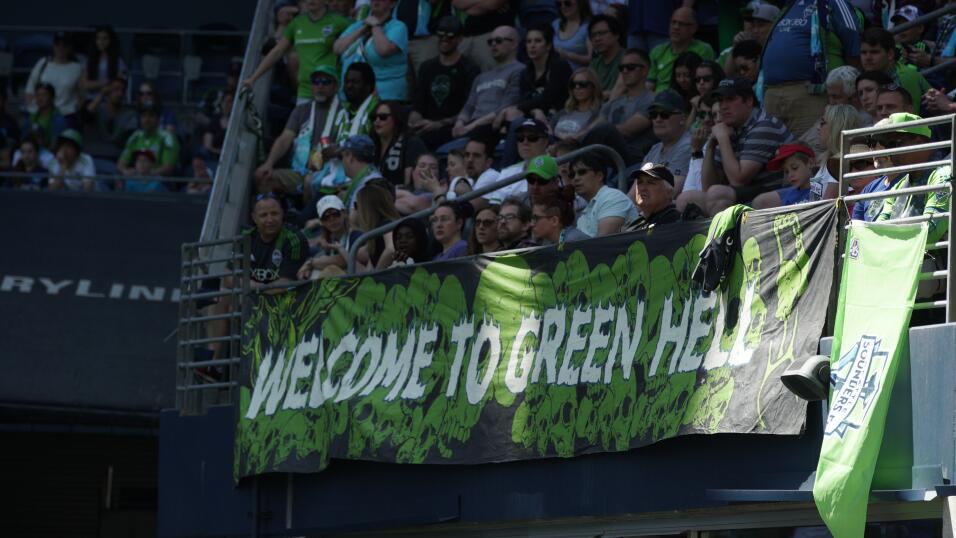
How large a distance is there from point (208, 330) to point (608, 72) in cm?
374

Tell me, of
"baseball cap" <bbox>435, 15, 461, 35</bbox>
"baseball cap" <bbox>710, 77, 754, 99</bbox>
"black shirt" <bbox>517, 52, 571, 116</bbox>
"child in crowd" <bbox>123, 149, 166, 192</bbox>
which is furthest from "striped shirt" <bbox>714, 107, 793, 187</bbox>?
"child in crowd" <bbox>123, 149, 166, 192</bbox>

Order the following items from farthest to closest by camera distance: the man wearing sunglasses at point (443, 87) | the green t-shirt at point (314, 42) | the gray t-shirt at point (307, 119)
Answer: the green t-shirt at point (314, 42) → the gray t-shirt at point (307, 119) → the man wearing sunglasses at point (443, 87)

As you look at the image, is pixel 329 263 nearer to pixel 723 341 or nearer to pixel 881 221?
pixel 723 341

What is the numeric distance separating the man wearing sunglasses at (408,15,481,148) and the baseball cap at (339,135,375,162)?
90 cm

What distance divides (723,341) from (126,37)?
14.9 m

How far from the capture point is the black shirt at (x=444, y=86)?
14805 millimetres

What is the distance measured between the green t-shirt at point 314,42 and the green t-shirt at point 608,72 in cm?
356

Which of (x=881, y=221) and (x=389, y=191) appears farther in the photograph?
(x=389, y=191)

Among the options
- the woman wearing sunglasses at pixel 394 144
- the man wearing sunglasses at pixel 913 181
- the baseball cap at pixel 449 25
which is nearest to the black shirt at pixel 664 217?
the man wearing sunglasses at pixel 913 181

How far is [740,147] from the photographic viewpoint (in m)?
10.8

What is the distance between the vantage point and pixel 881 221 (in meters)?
7.92

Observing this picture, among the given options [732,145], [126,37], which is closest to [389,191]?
[732,145]

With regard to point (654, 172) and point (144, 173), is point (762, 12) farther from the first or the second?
point (144, 173)

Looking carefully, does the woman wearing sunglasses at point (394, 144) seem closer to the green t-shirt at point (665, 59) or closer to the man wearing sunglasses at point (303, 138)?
the man wearing sunglasses at point (303, 138)
